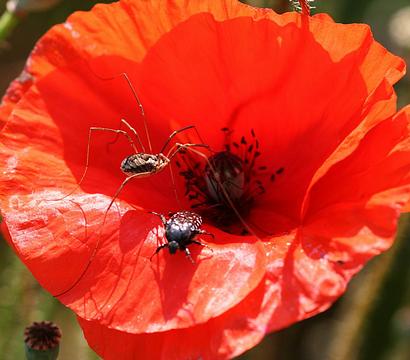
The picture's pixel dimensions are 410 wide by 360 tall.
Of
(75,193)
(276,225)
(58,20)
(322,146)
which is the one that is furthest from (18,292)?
(58,20)

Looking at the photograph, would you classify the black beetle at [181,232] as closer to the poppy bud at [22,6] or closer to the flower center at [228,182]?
the flower center at [228,182]

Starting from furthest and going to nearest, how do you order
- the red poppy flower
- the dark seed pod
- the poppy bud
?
1. the poppy bud
2. the dark seed pod
3. the red poppy flower

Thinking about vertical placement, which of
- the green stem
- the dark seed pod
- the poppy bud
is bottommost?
the dark seed pod

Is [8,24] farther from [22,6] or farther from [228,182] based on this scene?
[228,182]

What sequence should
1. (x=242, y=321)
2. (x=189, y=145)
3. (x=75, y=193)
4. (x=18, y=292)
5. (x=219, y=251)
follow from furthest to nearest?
(x=18, y=292), (x=189, y=145), (x=75, y=193), (x=219, y=251), (x=242, y=321)

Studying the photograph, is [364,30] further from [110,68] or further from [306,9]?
[110,68]

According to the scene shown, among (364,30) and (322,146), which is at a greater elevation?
(364,30)

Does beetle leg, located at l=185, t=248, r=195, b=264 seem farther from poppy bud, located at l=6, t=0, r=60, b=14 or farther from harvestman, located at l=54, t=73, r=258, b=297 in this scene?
poppy bud, located at l=6, t=0, r=60, b=14

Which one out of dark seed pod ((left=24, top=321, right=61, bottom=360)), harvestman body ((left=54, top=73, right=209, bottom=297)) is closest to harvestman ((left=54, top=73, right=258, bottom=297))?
harvestman body ((left=54, top=73, right=209, bottom=297))
